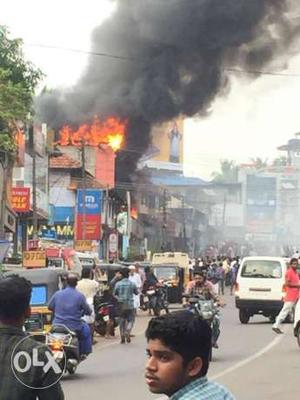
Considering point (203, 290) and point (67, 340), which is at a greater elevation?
point (203, 290)

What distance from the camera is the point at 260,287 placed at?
965 inches

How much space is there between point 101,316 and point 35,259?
3.33 meters

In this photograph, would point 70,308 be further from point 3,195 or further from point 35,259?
point 3,195

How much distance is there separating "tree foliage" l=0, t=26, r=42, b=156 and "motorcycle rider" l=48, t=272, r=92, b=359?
1020cm

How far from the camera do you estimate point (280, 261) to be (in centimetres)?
2525

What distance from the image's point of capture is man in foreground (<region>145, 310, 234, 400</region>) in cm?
296

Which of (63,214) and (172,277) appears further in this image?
(63,214)

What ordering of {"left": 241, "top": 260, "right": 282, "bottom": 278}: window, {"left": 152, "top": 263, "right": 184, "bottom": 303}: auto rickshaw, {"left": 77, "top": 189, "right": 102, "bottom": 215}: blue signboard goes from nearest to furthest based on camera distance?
{"left": 241, "top": 260, "right": 282, "bottom": 278}: window → {"left": 152, "top": 263, "right": 184, "bottom": 303}: auto rickshaw → {"left": 77, "top": 189, "right": 102, "bottom": 215}: blue signboard

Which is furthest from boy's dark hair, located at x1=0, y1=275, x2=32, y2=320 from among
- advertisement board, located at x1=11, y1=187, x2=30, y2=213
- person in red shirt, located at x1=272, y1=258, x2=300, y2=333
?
advertisement board, located at x1=11, y1=187, x2=30, y2=213

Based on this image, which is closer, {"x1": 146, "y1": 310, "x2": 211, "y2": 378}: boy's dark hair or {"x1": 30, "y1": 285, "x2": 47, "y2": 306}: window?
{"x1": 146, "y1": 310, "x2": 211, "y2": 378}: boy's dark hair

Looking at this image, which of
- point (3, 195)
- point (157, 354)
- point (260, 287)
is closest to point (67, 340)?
point (157, 354)

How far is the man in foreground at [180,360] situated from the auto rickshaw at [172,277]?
3152cm

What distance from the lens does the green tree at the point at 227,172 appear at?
437ft

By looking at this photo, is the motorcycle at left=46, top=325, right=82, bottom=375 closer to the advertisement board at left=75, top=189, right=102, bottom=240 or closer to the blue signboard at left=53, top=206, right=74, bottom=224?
the advertisement board at left=75, top=189, right=102, bottom=240
